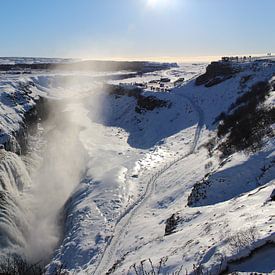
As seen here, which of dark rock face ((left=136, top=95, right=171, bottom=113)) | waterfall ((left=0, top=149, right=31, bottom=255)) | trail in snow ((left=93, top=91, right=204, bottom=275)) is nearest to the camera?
trail in snow ((left=93, top=91, right=204, bottom=275))

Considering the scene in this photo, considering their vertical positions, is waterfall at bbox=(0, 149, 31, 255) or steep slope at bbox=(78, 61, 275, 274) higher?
steep slope at bbox=(78, 61, 275, 274)

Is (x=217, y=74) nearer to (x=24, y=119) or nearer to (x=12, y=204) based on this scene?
(x=24, y=119)

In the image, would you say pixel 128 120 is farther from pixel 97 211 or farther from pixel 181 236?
pixel 181 236

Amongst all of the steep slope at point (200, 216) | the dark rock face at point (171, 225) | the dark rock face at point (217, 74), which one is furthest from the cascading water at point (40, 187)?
the dark rock face at point (217, 74)

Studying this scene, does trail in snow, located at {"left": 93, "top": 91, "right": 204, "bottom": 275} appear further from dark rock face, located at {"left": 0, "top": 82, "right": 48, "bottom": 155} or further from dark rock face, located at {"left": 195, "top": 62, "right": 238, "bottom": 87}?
dark rock face, located at {"left": 195, "top": 62, "right": 238, "bottom": 87}

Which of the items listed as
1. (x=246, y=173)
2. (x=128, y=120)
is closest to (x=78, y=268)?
(x=246, y=173)

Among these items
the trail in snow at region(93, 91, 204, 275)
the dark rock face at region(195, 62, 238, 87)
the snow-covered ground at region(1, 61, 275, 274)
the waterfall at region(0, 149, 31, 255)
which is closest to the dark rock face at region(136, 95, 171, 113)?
the snow-covered ground at region(1, 61, 275, 274)

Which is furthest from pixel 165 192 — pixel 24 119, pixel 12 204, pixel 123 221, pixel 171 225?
pixel 24 119
